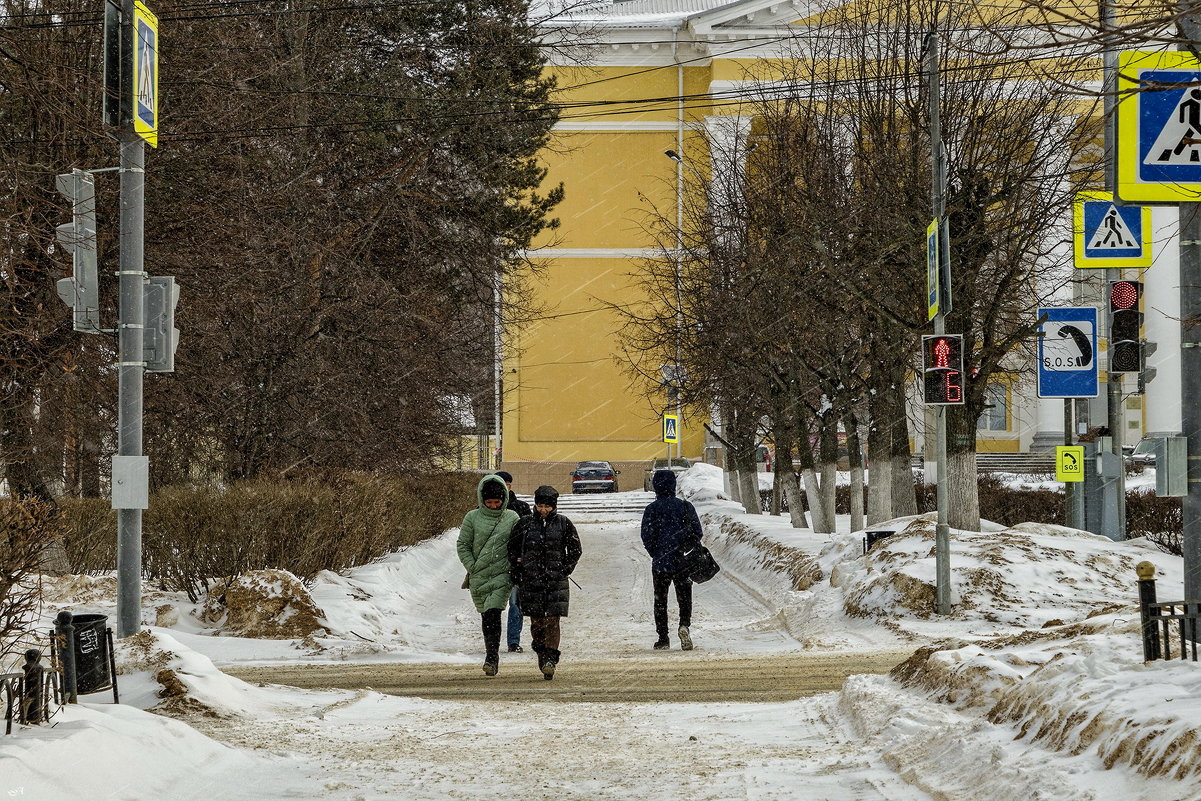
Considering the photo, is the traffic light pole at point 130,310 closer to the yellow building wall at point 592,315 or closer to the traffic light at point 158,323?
the traffic light at point 158,323

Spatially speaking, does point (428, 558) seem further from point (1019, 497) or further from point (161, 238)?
point (1019, 497)

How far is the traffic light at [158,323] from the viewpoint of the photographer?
13.2 metres

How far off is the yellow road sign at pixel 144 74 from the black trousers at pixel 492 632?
5.37 meters

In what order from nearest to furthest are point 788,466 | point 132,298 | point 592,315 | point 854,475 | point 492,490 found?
1. point 492,490
2. point 132,298
3. point 854,475
4. point 788,466
5. point 592,315

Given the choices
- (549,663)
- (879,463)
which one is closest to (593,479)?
(879,463)

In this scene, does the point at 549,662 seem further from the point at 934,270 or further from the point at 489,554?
the point at 934,270

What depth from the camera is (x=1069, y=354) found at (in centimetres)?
1830

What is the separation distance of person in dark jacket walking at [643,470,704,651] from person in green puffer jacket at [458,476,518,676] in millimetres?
2355

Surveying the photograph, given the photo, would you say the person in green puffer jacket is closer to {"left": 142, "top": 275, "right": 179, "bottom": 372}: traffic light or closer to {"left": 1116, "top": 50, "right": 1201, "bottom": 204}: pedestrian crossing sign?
{"left": 142, "top": 275, "right": 179, "bottom": 372}: traffic light

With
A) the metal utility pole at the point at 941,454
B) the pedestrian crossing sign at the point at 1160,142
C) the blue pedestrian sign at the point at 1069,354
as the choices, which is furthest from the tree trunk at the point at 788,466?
the pedestrian crossing sign at the point at 1160,142

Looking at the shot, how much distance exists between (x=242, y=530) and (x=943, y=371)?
825cm

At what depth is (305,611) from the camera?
15.1 metres

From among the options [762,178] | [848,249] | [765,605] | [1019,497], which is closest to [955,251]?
→ [848,249]

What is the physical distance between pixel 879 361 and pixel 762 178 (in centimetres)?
597
